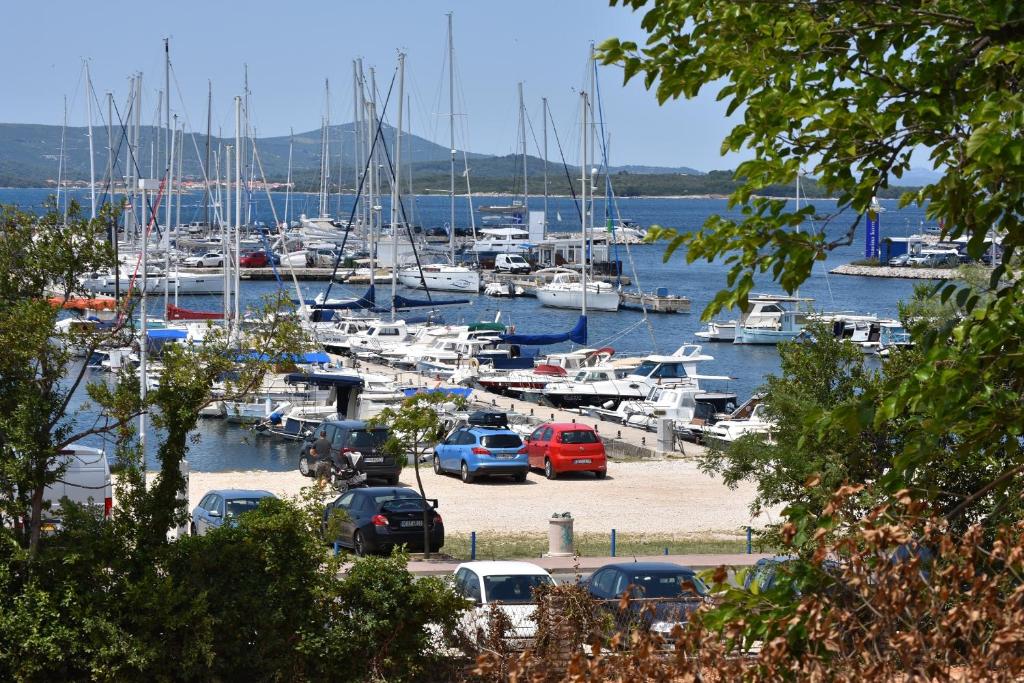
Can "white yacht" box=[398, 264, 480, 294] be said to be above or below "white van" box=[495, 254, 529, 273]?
below

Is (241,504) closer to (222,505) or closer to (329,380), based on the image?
(222,505)

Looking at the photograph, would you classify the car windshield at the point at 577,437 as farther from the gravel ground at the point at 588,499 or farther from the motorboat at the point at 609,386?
the motorboat at the point at 609,386

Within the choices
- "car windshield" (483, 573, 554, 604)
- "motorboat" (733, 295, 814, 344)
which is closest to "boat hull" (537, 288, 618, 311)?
"motorboat" (733, 295, 814, 344)

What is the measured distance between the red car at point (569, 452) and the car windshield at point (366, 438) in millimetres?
4180

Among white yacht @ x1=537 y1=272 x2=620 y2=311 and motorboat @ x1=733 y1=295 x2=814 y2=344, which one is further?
white yacht @ x1=537 y1=272 x2=620 y2=311

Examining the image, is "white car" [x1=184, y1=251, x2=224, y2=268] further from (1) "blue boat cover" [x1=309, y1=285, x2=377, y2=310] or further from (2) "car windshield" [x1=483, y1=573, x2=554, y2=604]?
(2) "car windshield" [x1=483, y1=573, x2=554, y2=604]

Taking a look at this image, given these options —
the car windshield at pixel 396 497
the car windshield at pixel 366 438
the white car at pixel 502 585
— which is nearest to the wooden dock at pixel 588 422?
the car windshield at pixel 366 438

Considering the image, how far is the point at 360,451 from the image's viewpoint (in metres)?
32.4

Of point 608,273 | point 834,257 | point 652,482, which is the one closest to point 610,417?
point 652,482

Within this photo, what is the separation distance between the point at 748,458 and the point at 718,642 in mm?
12293

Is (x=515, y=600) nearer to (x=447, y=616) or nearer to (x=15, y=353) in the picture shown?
(x=447, y=616)

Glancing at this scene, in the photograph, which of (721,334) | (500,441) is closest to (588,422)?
(500,441)

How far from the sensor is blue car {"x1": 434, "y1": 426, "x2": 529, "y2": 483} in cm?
3281

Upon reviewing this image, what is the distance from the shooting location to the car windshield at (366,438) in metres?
32.5
